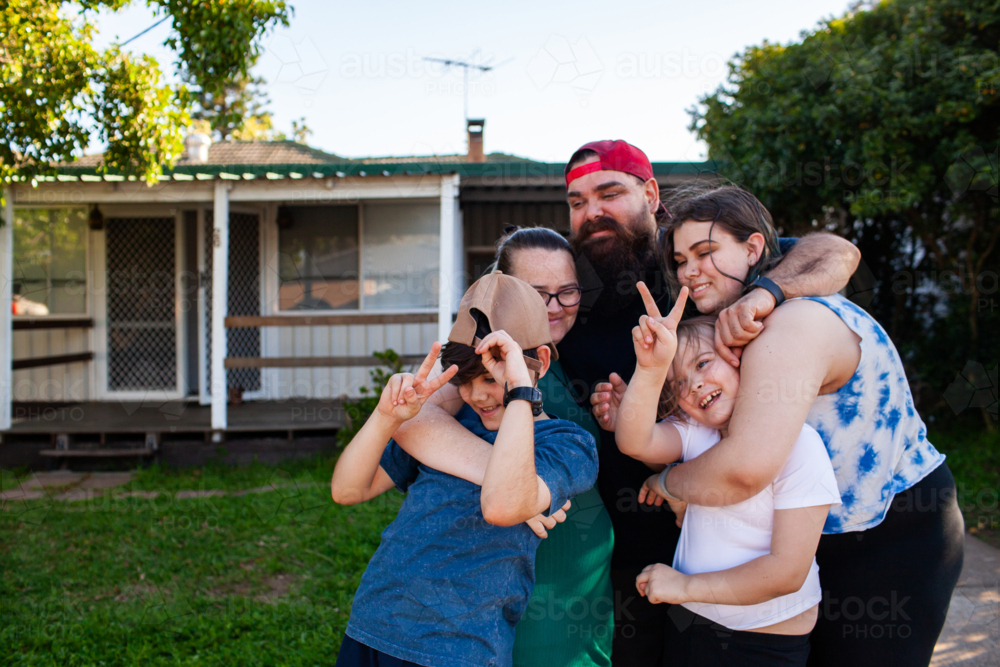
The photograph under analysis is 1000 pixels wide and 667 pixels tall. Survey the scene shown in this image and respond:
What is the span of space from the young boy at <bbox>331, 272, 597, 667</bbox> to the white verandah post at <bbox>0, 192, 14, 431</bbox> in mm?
7883

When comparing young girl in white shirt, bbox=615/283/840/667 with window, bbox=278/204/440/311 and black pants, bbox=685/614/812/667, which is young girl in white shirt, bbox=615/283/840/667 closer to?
black pants, bbox=685/614/812/667

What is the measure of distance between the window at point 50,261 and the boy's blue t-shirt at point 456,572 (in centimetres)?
956

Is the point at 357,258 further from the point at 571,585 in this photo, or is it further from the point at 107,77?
the point at 571,585

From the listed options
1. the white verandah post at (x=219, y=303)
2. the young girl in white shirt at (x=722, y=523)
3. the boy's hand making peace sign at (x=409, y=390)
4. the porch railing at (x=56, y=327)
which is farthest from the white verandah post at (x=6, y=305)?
the young girl in white shirt at (x=722, y=523)

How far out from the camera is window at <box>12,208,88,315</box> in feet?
29.7

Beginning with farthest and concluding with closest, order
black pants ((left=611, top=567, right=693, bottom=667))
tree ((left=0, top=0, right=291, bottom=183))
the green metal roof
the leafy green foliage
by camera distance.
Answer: the green metal roof < the leafy green foliage < tree ((left=0, top=0, right=291, bottom=183)) < black pants ((left=611, top=567, right=693, bottom=667))

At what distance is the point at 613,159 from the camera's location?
8.00ft

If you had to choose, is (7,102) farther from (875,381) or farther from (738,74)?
(738,74)

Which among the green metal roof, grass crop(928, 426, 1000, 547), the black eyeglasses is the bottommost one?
grass crop(928, 426, 1000, 547)

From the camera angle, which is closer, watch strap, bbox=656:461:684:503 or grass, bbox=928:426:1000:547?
watch strap, bbox=656:461:684:503

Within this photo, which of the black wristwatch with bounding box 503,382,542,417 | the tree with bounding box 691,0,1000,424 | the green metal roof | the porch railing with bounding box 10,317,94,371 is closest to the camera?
the black wristwatch with bounding box 503,382,542,417

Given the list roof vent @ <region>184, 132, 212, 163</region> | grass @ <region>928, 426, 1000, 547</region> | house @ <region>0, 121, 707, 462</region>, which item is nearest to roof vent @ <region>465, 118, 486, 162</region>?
house @ <region>0, 121, 707, 462</region>

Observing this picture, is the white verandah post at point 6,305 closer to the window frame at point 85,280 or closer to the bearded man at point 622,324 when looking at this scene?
the window frame at point 85,280

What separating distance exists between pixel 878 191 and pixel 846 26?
3212 millimetres
